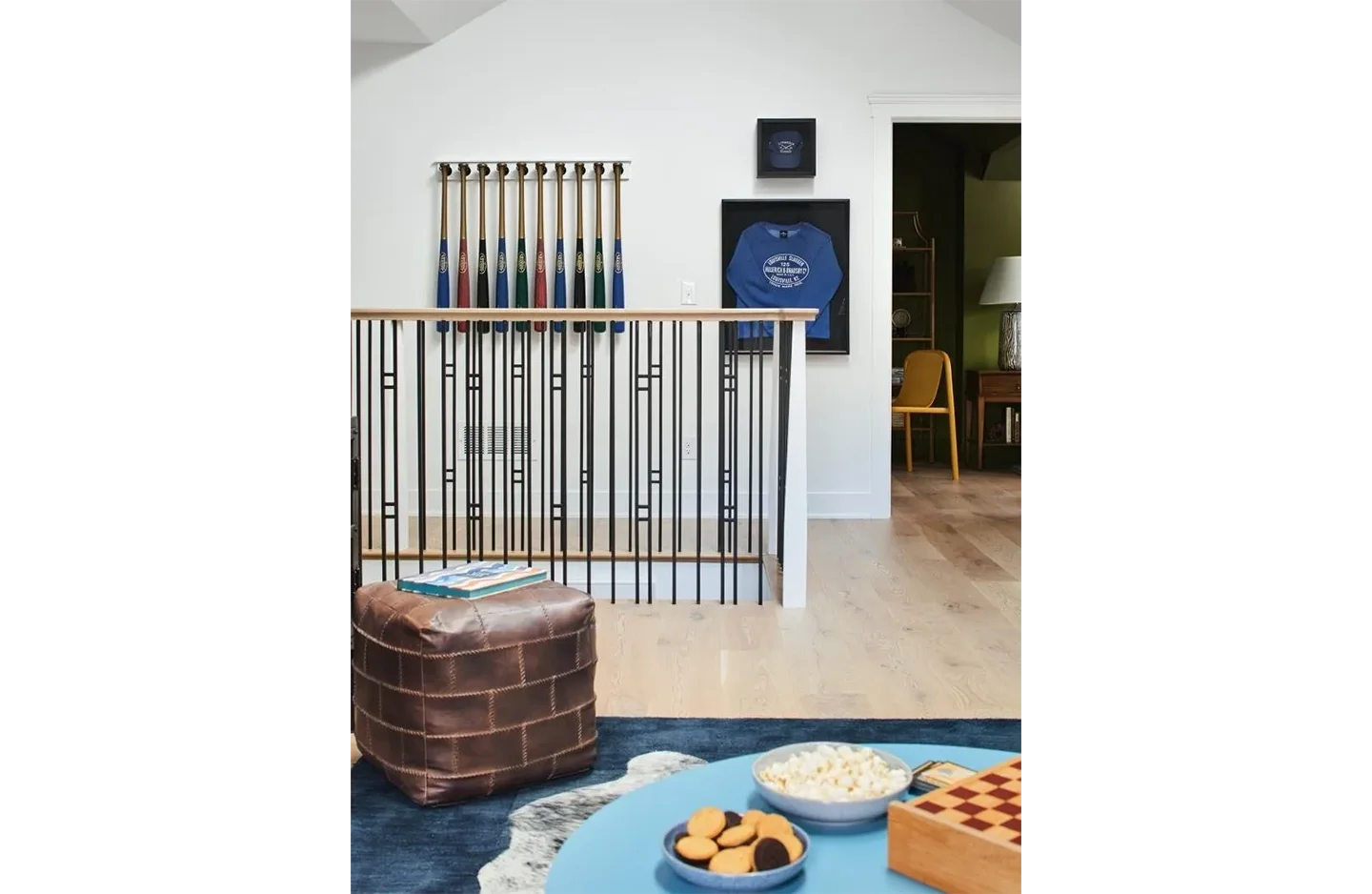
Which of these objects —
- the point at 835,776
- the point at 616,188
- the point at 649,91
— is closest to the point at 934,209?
the point at 649,91

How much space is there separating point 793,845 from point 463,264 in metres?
5.14

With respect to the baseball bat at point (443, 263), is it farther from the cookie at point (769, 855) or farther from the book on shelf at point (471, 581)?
the cookie at point (769, 855)

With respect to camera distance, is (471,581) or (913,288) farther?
(913,288)

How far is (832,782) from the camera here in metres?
1.52

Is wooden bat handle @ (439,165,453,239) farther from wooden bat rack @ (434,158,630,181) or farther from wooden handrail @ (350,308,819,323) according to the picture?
wooden handrail @ (350,308,819,323)

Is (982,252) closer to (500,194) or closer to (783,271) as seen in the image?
(783,271)

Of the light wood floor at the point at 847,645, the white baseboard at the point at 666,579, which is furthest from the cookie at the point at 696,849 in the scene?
the white baseboard at the point at 666,579

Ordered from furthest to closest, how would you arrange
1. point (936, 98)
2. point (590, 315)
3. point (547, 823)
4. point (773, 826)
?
point (936, 98), point (590, 315), point (547, 823), point (773, 826)

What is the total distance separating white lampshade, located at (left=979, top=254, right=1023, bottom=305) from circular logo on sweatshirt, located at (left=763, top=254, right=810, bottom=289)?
8.91ft

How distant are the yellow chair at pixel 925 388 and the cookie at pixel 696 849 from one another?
6.58 meters

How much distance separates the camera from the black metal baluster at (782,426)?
4219mm

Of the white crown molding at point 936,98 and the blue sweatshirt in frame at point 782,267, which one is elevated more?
the white crown molding at point 936,98
